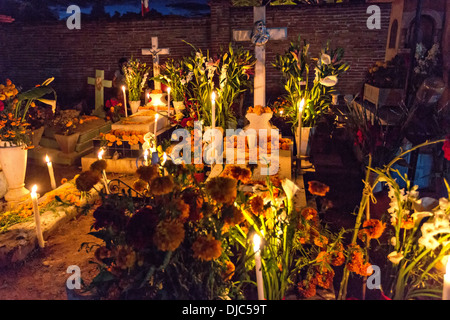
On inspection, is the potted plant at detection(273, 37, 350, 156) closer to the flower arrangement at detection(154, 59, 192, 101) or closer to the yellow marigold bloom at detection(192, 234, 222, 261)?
the flower arrangement at detection(154, 59, 192, 101)

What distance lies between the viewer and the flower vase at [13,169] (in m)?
4.12

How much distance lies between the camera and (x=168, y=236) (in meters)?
1.57

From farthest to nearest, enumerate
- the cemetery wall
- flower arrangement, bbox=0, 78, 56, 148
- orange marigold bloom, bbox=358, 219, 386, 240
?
1. the cemetery wall
2. flower arrangement, bbox=0, 78, 56, 148
3. orange marigold bloom, bbox=358, 219, 386, 240

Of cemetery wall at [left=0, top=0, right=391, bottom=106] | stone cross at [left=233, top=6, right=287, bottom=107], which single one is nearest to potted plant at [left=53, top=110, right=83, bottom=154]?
stone cross at [left=233, top=6, right=287, bottom=107]

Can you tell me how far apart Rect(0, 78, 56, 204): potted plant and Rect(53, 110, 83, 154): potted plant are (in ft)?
6.28

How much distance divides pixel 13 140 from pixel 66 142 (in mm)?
2047

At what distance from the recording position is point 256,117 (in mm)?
4582

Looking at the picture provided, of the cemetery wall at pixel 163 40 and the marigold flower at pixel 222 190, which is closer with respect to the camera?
the marigold flower at pixel 222 190

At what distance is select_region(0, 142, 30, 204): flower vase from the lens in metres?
4.12

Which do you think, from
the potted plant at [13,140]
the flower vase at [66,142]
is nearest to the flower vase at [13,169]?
the potted plant at [13,140]

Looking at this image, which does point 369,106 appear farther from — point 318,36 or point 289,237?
point 289,237

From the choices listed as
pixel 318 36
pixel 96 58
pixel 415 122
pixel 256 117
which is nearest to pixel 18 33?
pixel 96 58

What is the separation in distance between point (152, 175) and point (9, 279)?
1.97 metres

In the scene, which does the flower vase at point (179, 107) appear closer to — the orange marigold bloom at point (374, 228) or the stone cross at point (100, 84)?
the stone cross at point (100, 84)
